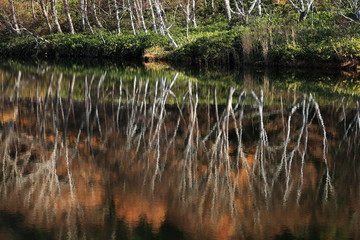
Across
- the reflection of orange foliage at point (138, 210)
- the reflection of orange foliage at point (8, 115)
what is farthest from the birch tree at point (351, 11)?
the reflection of orange foliage at point (138, 210)

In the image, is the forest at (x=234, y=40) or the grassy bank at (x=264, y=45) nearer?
the grassy bank at (x=264, y=45)

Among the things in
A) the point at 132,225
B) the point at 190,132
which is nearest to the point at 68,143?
the point at 190,132

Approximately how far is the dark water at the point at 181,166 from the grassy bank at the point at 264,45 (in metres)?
6.61

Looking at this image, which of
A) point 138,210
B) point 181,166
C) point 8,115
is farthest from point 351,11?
point 138,210

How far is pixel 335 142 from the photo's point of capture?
8.16 m

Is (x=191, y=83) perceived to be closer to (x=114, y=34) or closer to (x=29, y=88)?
(x=29, y=88)

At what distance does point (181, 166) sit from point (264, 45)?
582 inches

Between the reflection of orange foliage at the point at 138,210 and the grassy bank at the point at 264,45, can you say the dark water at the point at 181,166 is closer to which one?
the reflection of orange foliage at the point at 138,210

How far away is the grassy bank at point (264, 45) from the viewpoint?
1981 centimetres

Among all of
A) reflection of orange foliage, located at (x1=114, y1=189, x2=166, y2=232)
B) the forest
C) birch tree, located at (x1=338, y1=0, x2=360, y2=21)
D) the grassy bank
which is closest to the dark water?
reflection of orange foliage, located at (x1=114, y1=189, x2=166, y2=232)

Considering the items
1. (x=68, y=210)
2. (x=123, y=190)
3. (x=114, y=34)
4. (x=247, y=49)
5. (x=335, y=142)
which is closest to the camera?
(x=68, y=210)

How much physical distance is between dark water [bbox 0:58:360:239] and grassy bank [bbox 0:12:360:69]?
661cm

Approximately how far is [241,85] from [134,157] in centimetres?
846

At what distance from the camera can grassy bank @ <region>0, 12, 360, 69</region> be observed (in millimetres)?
19812
